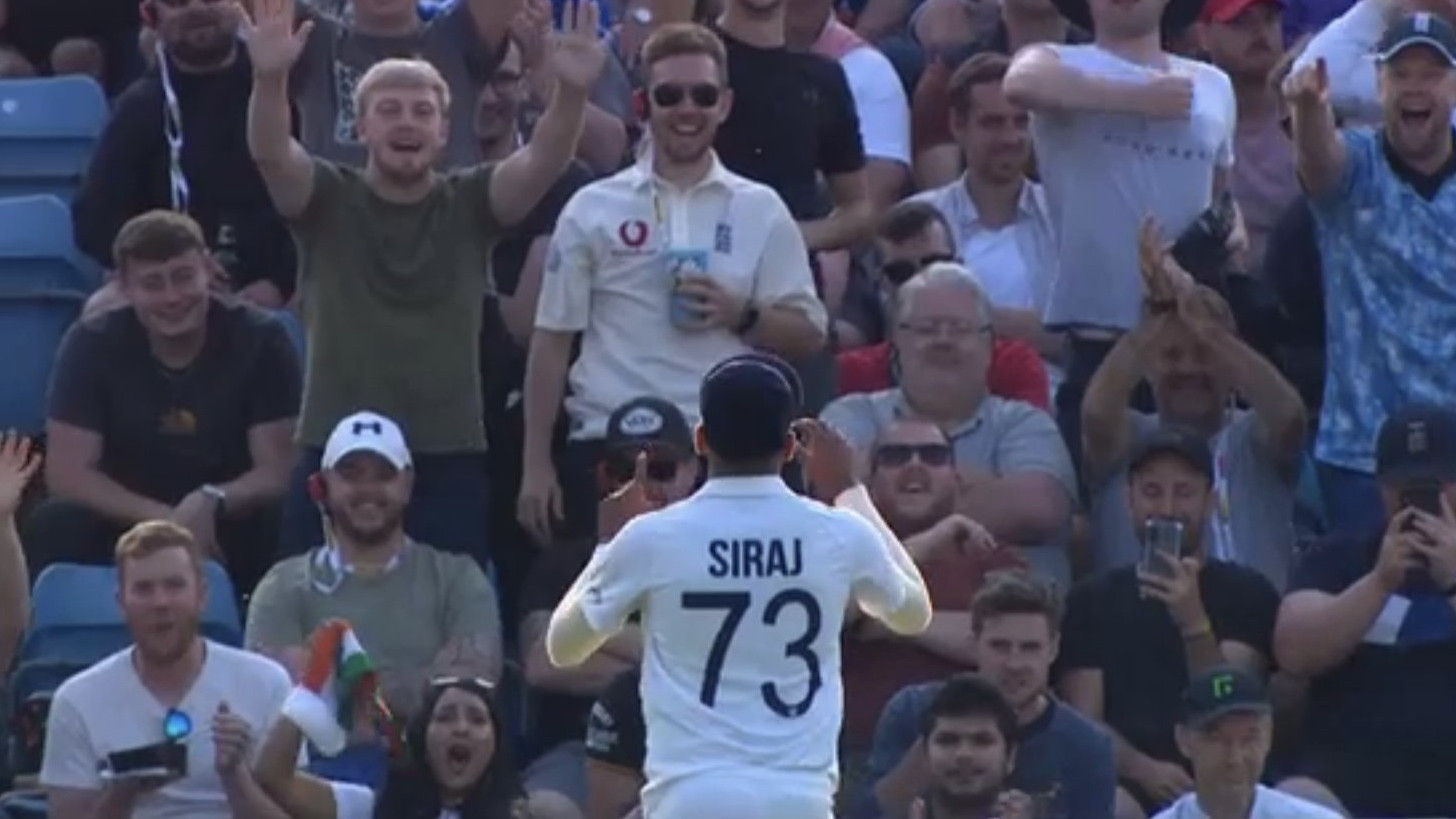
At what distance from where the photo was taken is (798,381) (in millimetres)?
12211

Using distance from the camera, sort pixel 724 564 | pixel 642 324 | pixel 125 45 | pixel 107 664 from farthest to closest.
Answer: pixel 125 45 < pixel 642 324 < pixel 107 664 < pixel 724 564

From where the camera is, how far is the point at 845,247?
14.4 m

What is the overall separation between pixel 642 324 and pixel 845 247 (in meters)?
1.21

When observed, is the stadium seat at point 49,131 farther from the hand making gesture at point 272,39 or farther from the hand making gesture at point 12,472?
Result: the hand making gesture at point 12,472

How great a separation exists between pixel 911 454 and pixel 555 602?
114cm

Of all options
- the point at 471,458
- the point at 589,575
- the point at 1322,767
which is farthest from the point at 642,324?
the point at 589,575

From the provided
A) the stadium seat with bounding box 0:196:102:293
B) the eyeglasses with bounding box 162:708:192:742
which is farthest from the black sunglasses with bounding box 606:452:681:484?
the stadium seat with bounding box 0:196:102:293

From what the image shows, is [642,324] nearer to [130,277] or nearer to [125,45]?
[130,277]

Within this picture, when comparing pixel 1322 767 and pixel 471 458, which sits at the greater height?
pixel 471 458

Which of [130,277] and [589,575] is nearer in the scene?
[589,575]

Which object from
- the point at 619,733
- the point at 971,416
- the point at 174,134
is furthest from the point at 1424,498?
the point at 174,134

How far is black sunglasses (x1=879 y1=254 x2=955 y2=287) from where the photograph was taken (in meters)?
14.1

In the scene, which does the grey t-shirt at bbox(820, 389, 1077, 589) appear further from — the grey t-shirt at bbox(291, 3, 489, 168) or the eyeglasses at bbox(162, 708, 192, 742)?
the eyeglasses at bbox(162, 708, 192, 742)

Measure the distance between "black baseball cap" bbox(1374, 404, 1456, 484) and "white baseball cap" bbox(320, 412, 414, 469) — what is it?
2.84m
